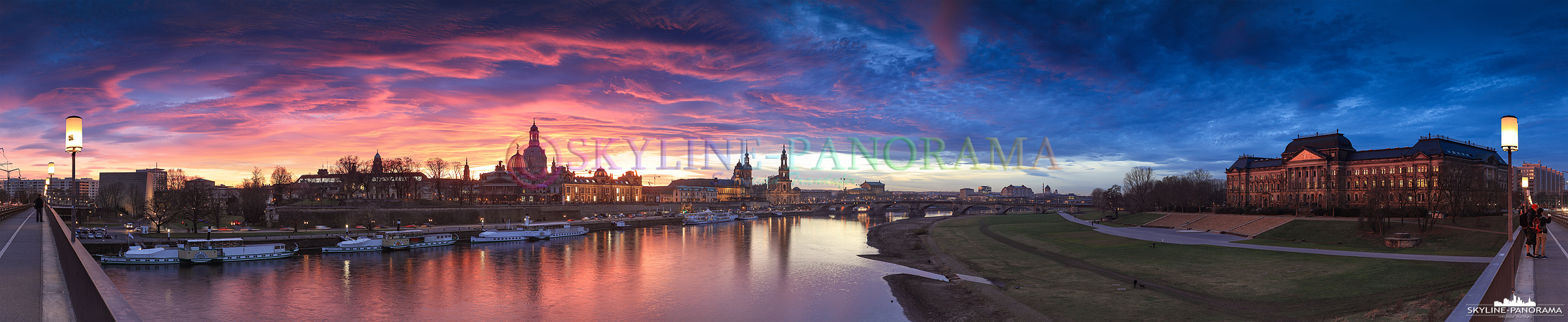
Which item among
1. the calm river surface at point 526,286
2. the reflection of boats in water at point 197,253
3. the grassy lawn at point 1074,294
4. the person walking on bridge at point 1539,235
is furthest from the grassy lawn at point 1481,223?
the reflection of boats in water at point 197,253

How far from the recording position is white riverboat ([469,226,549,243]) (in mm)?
86250

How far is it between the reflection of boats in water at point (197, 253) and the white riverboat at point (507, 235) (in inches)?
903

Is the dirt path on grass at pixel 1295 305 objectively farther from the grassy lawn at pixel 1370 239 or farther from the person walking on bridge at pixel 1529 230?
the grassy lawn at pixel 1370 239

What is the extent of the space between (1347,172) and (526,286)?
12936 centimetres

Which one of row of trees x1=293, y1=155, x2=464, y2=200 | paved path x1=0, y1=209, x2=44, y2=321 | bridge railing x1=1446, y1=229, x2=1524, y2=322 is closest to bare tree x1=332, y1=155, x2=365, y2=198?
row of trees x1=293, y1=155, x2=464, y2=200

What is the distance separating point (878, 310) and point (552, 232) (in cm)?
7008

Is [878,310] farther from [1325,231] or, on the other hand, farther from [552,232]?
[552,232]

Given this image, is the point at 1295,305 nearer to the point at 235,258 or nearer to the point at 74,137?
the point at 74,137

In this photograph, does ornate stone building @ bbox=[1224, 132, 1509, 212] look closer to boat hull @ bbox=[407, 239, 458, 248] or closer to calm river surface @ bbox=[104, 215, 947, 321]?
calm river surface @ bbox=[104, 215, 947, 321]

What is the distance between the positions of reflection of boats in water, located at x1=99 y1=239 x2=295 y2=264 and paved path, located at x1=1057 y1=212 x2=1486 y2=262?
76379mm

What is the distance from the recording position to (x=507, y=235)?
88.5 metres

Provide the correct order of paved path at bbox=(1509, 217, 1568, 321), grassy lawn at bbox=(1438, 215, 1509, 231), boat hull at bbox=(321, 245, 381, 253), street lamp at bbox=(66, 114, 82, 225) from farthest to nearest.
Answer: boat hull at bbox=(321, 245, 381, 253) → grassy lawn at bbox=(1438, 215, 1509, 231) → street lamp at bbox=(66, 114, 82, 225) → paved path at bbox=(1509, 217, 1568, 321)

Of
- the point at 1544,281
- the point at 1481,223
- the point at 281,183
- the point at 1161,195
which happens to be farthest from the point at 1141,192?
the point at 281,183

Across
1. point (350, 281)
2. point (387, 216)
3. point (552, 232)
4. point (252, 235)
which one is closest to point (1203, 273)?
point (350, 281)
